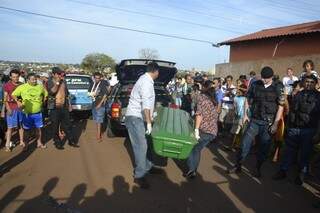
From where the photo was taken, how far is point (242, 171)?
791 centimetres

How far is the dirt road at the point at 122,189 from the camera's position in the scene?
5629 mm

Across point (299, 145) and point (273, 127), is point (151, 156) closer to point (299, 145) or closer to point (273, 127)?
point (273, 127)

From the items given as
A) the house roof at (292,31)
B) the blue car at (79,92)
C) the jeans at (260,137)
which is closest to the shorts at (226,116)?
the jeans at (260,137)

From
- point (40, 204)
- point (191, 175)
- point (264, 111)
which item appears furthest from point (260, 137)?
point (40, 204)

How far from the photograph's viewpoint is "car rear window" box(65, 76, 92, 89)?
1594 cm

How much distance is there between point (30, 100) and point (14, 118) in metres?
0.56

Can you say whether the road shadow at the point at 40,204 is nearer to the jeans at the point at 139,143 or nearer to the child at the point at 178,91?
the jeans at the point at 139,143

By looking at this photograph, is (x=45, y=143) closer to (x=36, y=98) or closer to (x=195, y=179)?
(x=36, y=98)

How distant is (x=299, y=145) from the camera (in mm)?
7227

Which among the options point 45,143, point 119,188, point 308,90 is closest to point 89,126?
point 45,143

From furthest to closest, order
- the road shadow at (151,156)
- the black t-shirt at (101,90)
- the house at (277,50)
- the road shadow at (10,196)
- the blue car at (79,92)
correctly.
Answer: the house at (277,50)
the blue car at (79,92)
the black t-shirt at (101,90)
the road shadow at (151,156)
the road shadow at (10,196)

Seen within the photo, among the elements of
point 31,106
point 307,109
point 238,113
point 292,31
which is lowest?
point 238,113

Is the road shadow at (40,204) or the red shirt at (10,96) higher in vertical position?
the red shirt at (10,96)

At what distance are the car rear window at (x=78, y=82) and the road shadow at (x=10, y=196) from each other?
32.5 feet
